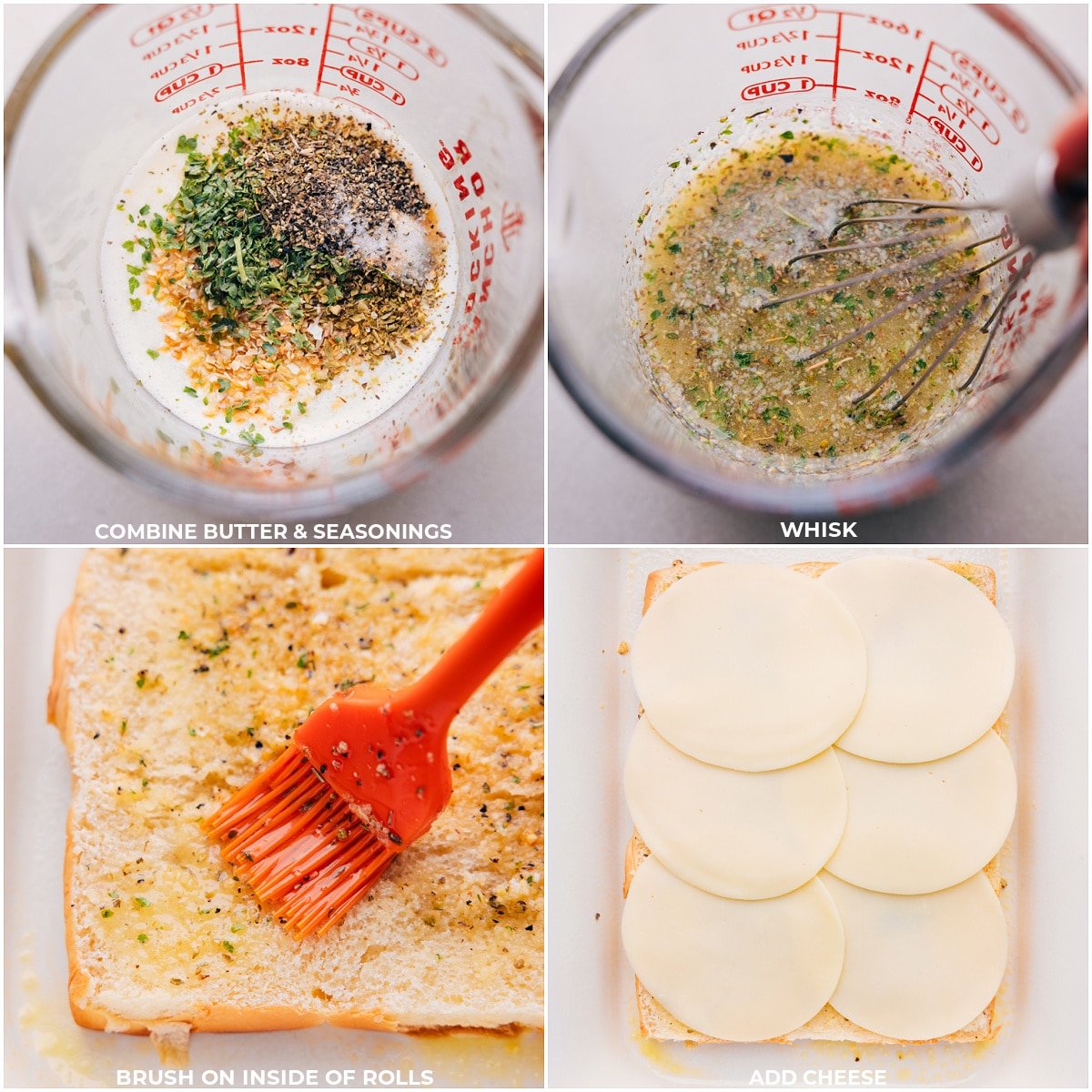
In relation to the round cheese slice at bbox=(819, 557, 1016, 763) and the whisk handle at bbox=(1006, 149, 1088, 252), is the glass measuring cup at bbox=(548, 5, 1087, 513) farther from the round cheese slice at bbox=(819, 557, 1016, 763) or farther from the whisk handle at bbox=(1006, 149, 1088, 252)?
the round cheese slice at bbox=(819, 557, 1016, 763)

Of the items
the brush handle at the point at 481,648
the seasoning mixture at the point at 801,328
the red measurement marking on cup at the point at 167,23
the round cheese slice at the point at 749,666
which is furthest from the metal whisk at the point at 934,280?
the red measurement marking on cup at the point at 167,23

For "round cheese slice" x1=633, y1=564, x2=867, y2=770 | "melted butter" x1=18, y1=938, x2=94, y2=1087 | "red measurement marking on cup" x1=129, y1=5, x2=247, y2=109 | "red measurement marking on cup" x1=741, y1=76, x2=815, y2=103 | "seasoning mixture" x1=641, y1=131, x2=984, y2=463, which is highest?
"red measurement marking on cup" x1=129, y1=5, x2=247, y2=109

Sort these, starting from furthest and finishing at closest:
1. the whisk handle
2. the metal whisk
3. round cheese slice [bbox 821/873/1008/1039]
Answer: round cheese slice [bbox 821/873/1008/1039]
the metal whisk
the whisk handle

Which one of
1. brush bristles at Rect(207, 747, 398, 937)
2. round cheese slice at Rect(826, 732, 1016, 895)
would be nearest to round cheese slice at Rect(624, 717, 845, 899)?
round cheese slice at Rect(826, 732, 1016, 895)

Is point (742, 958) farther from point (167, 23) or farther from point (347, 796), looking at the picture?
point (167, 23)

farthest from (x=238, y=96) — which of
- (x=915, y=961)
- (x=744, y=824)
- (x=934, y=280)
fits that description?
(x=915, y=961)

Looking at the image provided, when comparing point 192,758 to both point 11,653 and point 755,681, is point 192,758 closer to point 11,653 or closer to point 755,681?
point 11,653

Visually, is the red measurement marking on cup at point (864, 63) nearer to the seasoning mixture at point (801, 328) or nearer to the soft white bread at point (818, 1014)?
the seasoning mixture at point (801, 328)
